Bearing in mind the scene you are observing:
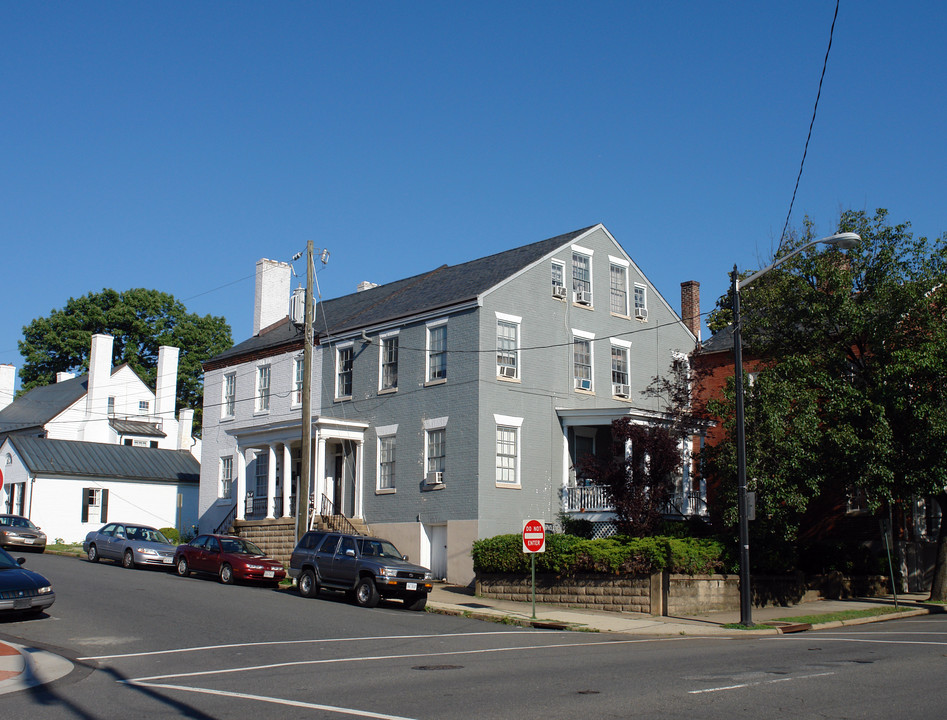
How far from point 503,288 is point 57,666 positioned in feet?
65.9

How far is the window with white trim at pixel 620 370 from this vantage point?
34094 millimetres

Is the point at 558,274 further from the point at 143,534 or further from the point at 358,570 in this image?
the point at 143,534

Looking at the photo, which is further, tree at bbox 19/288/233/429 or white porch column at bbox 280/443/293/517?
tree at bbox 19/288/233/429

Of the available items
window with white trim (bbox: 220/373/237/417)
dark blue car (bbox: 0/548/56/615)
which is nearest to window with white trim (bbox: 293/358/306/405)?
window with white trim (bbox: 220/373/237/417)

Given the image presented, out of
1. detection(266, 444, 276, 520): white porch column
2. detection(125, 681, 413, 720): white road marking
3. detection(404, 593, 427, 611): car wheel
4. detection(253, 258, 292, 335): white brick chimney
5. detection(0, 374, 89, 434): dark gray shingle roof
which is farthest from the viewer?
detection(0, 374, 89, 434): dark gray shingle roof

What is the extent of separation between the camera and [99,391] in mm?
59156

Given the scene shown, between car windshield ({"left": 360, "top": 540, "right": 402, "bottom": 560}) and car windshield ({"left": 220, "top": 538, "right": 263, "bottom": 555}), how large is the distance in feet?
17.6

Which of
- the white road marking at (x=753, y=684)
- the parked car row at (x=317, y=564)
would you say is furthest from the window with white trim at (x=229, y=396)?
the white road marking at (x=753, y=684)

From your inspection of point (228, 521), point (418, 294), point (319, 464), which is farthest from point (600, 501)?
point (228, 521)

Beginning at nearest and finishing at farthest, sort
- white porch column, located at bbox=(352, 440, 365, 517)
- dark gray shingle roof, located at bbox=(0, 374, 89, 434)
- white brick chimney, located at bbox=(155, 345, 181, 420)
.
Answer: white porch column, located at bbox=(352, 440, 365, 517) < dark gray shingle roof, located at bbox=(0, 374, 89, 434) < white brick chimney, located at bbox=(155, 345, 181, 420)

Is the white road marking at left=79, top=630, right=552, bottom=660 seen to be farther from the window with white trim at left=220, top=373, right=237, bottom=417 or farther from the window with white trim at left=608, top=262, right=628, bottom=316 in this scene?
the window with white trim at left=220, top=373, right=237, bottom=417

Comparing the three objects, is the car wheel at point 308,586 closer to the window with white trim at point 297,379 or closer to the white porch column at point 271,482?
the white porch column at point 271,482

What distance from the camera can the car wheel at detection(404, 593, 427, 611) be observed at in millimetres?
22781

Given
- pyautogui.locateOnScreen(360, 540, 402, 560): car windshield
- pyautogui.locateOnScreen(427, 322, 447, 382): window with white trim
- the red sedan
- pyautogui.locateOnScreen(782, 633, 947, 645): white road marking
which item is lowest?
pyautogui.locateOnScreen(782, 633, 947, 645): white road marking
